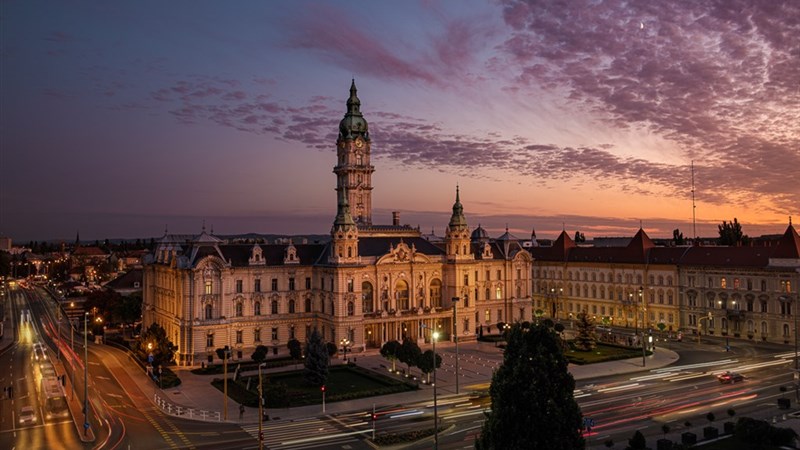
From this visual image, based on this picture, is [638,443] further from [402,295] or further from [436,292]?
[436,292]

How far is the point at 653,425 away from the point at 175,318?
6072 cm

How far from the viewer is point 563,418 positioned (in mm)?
32219

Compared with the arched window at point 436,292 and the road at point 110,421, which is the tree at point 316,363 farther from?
the arched window at point 436,292

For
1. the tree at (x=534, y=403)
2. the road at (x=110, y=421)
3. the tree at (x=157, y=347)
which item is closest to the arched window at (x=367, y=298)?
the tree at (x=157, y=347)

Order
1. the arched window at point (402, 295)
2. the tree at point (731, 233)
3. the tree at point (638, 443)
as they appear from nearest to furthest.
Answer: the tree at point (638, 443), the arched window at point (402, 295), the tree at point (731, 233)

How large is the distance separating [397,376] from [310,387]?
35.2 ft

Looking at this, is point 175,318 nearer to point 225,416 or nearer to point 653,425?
point 225,416

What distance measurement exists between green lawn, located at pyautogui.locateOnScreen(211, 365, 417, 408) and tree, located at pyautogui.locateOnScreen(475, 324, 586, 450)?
102 feet

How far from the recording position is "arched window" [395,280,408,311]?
94.3m

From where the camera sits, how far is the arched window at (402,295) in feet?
309

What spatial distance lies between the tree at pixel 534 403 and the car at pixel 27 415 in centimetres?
4142

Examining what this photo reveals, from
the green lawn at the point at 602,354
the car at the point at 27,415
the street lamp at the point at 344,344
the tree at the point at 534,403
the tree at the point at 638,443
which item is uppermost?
the tree at the point at 534,403

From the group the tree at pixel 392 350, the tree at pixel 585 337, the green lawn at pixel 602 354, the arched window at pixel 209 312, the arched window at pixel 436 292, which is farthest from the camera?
the arched window at pixel 436 292

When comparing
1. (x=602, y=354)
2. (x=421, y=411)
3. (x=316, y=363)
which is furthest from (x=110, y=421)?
(x=602, y=354)
